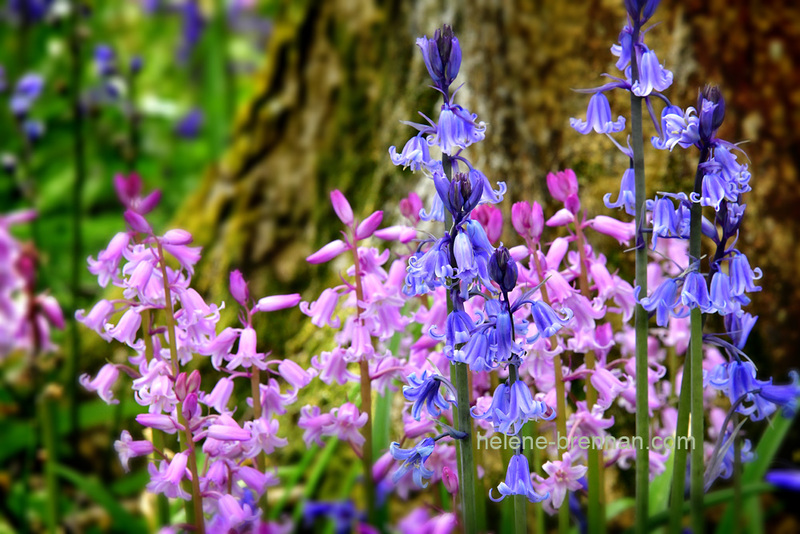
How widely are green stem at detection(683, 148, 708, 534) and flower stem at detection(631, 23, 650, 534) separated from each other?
9cm

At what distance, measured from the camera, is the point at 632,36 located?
148 centimetres

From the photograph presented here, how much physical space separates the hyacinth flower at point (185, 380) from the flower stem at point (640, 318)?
756 millimetres

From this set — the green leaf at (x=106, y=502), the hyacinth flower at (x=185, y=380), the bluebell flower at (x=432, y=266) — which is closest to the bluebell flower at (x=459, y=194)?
the bluebell flower at (x=432, y=266)

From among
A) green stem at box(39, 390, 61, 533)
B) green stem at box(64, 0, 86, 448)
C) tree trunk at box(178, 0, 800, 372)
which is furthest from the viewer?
green stem at box(64, 0, 86, 448)

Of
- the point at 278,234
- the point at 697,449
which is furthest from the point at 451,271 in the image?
the point at 278,234

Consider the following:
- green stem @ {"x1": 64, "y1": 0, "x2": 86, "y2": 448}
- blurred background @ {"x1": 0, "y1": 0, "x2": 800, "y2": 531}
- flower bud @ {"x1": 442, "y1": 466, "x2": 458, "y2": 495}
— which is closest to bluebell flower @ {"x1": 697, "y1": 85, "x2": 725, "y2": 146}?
flower bud @ {"x1": 442, "y1": 466, "x2": 458, "y2": 495}

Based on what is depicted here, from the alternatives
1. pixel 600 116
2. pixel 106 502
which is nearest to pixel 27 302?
pixel 106 502

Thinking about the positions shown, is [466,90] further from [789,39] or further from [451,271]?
[451,271]

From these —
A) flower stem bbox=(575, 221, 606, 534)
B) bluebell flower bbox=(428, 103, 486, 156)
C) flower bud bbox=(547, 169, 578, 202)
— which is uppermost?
bluebell flower bbox=(428, 103, 486, 156)

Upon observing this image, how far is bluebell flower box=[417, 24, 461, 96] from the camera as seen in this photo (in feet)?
4.38

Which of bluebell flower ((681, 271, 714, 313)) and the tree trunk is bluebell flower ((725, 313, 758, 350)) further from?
the tree trunk

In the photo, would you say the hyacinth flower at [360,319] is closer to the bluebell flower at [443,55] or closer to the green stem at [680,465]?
the bluebell flower at [443,55]

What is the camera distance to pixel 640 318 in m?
1.55

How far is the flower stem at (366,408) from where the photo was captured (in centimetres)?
176
